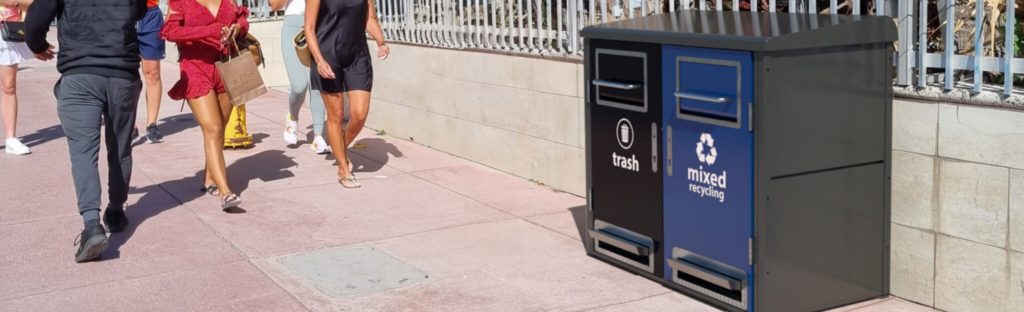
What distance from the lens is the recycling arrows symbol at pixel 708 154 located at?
15.3 feet

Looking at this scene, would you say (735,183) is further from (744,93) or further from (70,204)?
(70,204)

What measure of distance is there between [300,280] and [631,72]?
6.62 ft

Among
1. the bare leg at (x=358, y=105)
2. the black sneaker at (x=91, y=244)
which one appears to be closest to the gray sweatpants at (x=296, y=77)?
the bare leg at (x=358, y=105)

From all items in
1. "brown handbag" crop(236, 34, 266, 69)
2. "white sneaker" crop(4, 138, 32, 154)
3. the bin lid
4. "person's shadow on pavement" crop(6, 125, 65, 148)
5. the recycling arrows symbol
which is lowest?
"person's shadow on pavement" crop(6, 125, 65, 148)

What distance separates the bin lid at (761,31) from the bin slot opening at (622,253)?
3.64 ft

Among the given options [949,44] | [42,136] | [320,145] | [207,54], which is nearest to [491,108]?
[320,145]

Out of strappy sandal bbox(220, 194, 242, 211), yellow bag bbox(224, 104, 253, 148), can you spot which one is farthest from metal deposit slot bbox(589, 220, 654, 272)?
yellow bag bbox(224, 104, 253, 148)

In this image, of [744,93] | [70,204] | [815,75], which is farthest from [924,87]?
[70,204]

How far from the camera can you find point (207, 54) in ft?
22.9

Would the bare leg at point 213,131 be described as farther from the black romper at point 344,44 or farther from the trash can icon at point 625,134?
the trash can icon at point 625,134

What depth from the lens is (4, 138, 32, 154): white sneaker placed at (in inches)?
374

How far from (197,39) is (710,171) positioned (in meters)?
3.70

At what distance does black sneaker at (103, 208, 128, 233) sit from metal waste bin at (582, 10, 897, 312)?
11.6ft

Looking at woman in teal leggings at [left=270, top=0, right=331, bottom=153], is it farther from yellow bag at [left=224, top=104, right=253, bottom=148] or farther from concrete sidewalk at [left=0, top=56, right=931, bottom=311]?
yellow bag at [left=224, top=104, right=253, bottom=148]
